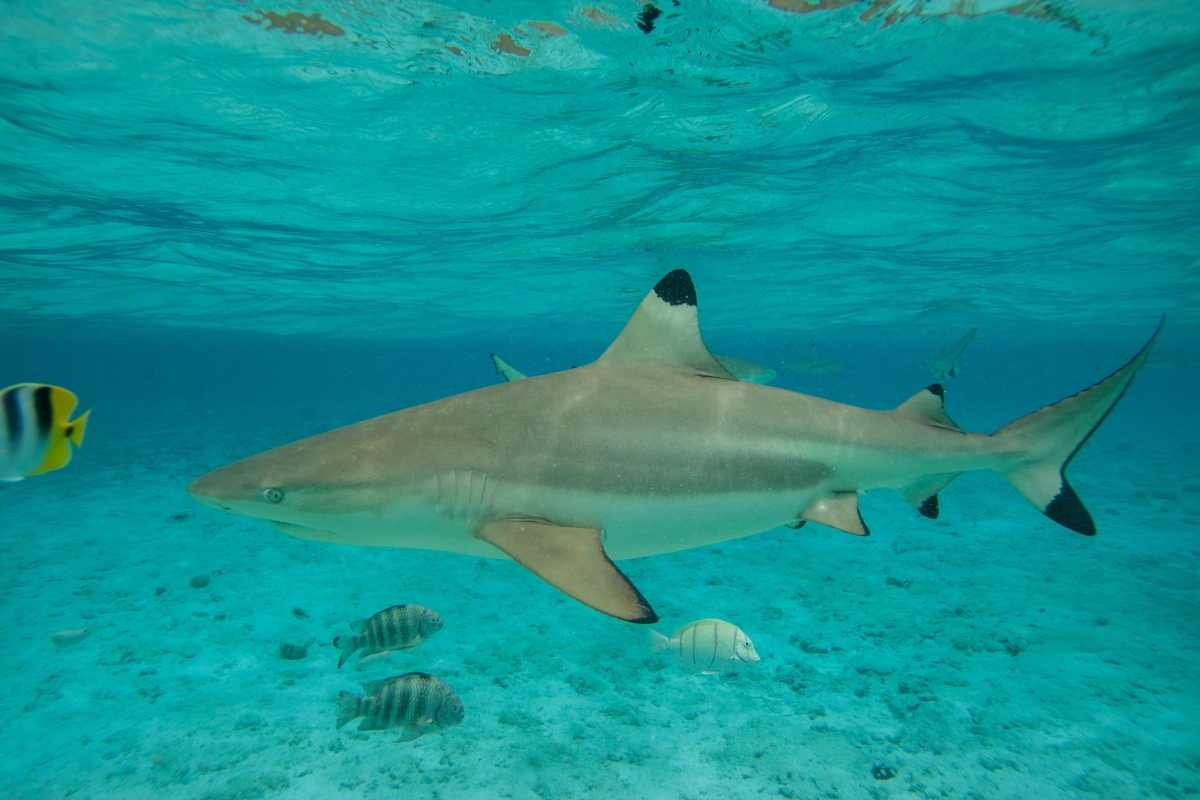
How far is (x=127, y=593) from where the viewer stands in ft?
27.8

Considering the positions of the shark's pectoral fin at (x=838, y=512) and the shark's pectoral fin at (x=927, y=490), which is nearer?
the shark's pectoral fin at (x=838, y=512)

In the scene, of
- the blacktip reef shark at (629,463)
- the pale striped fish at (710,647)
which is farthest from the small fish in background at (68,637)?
the pale striped fish at (710,647)

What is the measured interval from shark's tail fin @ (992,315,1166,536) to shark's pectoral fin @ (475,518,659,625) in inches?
113

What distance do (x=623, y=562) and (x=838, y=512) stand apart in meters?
7.09

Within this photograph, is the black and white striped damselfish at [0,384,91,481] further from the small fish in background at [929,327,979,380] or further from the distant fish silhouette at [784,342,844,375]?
the distant fish silhouette at [784,342,844,375]

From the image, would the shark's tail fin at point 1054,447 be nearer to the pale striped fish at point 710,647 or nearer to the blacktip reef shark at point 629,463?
the blacktip reef shark at point 629,463

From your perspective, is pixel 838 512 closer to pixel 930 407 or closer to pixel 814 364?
pixel 930 407

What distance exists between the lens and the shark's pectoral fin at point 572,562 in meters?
2.23

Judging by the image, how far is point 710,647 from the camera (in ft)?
15.8

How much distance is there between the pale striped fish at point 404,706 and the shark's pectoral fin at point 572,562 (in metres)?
1.92

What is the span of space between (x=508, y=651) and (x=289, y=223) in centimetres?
1357

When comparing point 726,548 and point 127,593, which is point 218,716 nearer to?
point 127,593

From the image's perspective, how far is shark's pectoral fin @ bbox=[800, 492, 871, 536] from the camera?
338 cm

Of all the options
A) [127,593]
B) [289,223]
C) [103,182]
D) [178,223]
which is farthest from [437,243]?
[127,593]
